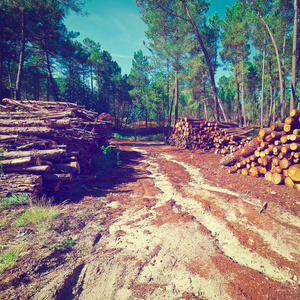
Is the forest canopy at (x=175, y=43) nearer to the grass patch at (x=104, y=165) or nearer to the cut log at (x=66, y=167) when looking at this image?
the grass patch at (x=104, y=165)

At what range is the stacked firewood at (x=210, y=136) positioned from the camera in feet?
32.7

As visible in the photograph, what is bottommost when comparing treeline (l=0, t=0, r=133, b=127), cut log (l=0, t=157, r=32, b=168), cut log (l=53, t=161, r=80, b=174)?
cut log (l=53, t=161, r=80, b=174)

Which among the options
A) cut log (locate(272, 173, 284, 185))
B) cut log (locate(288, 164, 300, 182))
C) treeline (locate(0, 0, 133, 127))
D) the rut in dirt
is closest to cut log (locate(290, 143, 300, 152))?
cut log (locate(288, 164, 300, 182))

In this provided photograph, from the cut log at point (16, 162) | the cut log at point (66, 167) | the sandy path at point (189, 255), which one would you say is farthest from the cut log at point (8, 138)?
the sandy path at point (189, 255)

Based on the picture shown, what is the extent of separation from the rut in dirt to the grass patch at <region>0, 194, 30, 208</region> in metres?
2.06

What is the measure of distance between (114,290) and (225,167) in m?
6.97

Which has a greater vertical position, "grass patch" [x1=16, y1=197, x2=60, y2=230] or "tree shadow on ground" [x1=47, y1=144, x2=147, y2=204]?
"grass patch" [x1=16, y1=197, x2=60, y2=230]

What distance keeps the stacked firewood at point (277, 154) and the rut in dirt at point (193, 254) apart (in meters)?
1.60

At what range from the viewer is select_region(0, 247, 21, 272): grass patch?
2189mm

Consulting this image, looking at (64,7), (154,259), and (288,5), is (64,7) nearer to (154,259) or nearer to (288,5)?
(154,259)

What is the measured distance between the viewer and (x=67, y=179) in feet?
16.3

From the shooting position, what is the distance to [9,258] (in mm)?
2318

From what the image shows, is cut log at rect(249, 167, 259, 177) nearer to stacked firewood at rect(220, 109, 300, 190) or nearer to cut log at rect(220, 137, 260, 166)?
stacked firewood at rect(220, 109, 300, 190)

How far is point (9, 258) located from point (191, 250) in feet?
9.27
